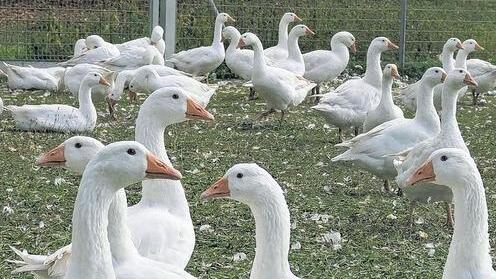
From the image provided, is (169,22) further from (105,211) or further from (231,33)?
(105,211)

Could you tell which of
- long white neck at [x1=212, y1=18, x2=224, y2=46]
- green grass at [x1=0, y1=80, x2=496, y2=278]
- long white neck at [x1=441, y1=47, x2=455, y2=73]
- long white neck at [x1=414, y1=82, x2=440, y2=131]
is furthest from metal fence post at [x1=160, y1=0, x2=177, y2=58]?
long white neck at [x1=414, y1=82, x2=440, y2=131]

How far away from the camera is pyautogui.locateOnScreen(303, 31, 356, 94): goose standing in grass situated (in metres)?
16.4

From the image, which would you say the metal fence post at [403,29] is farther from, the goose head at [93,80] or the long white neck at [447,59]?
the goose head at [93,80]

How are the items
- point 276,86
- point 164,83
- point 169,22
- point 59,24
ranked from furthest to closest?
point 169,22 < point 59,24 < point 164,83 < point 276,86

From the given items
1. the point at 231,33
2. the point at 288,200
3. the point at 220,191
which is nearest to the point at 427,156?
the point at 288,200

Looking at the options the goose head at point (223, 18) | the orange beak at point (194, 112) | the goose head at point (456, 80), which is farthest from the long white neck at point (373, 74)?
the orange beak at point (194, 112)

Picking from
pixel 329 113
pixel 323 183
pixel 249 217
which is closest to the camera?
pixel 249 217

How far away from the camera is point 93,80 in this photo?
1309cm

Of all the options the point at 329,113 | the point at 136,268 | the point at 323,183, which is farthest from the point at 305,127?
the point at 136,268

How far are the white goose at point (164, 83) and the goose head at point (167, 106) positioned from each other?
22.0ft

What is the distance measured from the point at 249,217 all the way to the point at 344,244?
0.95 meters

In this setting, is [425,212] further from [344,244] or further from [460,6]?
[460,6]

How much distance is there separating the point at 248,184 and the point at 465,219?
3.53 feet

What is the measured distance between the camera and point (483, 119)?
14.8 m
